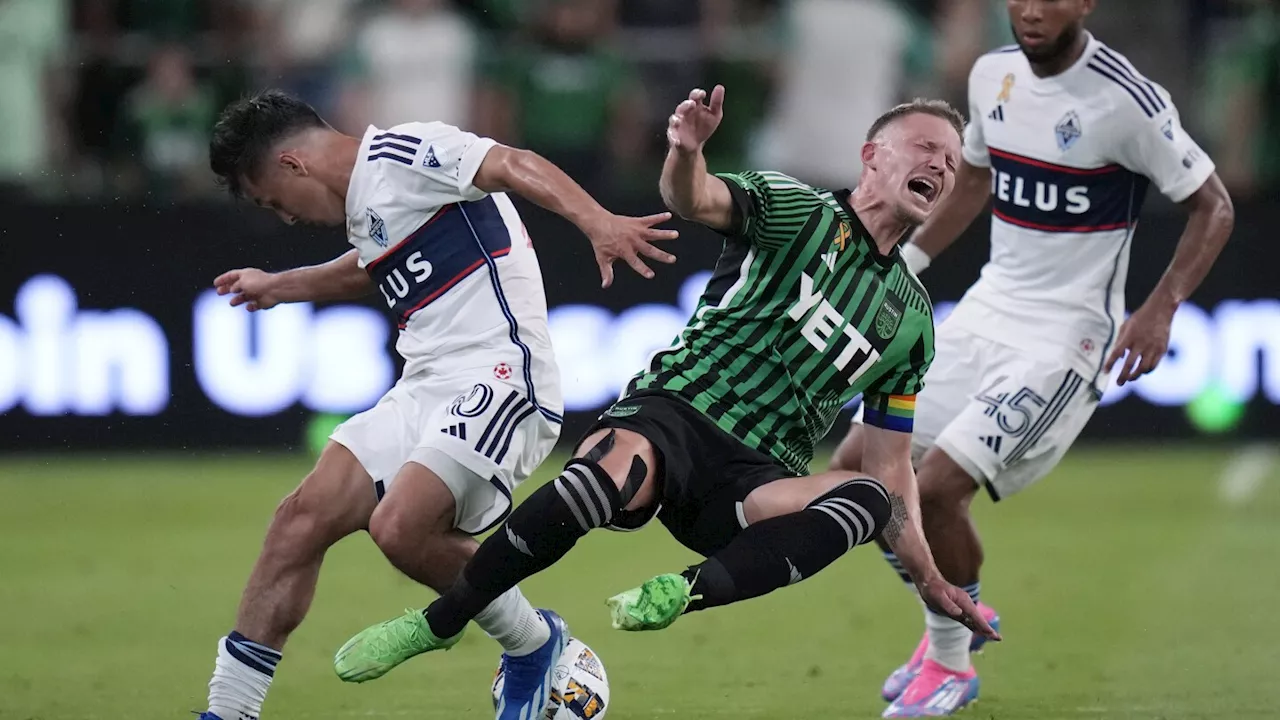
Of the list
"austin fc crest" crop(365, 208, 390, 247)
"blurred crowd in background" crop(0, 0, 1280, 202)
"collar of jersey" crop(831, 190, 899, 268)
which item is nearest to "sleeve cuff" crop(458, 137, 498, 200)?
"austin fc crest" crop(365, 208, 390, 247)

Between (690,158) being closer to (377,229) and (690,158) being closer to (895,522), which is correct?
(377,229)

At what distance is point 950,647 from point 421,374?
81.3 inches

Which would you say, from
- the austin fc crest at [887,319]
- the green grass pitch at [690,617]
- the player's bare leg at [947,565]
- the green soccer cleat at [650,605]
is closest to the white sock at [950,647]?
the player's bare leg at [947,565]

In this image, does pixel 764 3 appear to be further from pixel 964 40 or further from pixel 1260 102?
pixel 1260 102

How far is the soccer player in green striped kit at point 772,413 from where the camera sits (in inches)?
198

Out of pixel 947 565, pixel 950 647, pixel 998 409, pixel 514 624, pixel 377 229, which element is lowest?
pixel 950 647

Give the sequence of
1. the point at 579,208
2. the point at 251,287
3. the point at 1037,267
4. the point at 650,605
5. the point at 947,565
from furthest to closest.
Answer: the point at 1037,267, the point at 947,565, the point at 251,287, the point at 579,208, the point at 650,605

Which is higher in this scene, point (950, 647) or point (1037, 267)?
point (1037, 267)

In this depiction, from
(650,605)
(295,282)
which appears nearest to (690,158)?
(650,605)

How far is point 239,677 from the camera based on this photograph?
17.1ft

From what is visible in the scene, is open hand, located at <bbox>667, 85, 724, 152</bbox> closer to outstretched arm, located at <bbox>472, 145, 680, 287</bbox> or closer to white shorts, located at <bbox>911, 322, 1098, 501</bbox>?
outstretched arm, located at <bbox>472, 145, 680, 287</bbox>

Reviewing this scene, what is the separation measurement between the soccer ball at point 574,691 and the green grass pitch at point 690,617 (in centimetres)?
28

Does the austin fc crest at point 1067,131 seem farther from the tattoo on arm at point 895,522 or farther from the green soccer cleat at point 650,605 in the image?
the green soccer cleat at point 650,605

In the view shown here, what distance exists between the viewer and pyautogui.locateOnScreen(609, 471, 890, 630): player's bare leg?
4.74 m
